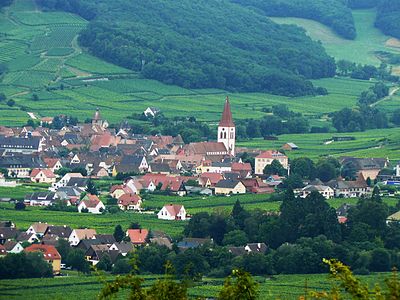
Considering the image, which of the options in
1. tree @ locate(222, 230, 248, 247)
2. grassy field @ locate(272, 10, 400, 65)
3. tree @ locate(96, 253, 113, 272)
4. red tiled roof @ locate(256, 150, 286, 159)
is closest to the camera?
tree @ locate(96, 253, 113, 272)

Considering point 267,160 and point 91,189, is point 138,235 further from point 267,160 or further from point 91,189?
point 267,160

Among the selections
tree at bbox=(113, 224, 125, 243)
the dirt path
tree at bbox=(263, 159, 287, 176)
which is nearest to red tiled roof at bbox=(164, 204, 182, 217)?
tree at bbox=(113, 224, 125, 243)

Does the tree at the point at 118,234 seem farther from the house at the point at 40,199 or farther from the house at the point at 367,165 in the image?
the house at the point at 367,165

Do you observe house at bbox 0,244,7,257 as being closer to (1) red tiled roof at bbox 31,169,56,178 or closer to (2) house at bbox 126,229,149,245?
(2) house at bbox 126,229,149,245

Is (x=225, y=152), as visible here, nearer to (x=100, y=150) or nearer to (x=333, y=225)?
(x=100, y=150)

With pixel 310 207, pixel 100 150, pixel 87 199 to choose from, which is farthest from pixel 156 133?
pixel 310 207

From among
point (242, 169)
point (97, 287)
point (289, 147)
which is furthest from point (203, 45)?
point (97, 287)
